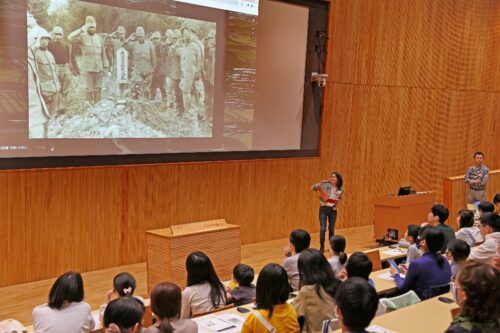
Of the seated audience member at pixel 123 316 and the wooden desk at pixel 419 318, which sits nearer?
the seated audience member at pixel 123 316

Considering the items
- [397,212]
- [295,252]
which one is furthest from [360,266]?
[397,212]

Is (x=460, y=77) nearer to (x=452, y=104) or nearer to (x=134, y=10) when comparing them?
(x=452, y=104)

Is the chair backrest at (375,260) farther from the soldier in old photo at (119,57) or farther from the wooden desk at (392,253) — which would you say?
the soldier in old photo at (119,57)

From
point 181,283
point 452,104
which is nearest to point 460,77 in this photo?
point 452,104

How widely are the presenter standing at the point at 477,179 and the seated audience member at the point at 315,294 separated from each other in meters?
6.96

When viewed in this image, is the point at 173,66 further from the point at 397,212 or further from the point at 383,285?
the point at 383,285

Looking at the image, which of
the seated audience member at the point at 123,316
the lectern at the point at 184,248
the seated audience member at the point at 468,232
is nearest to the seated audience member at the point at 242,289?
the seated audience member at the point at 123,316

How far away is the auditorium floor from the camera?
578 cm

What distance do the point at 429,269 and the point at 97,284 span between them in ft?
12.8

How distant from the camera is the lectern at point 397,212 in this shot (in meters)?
8.57

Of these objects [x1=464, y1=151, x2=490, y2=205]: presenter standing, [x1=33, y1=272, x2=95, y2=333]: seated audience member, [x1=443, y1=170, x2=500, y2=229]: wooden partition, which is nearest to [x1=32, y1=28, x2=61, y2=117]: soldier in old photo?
[x1=33, y1=272, x2=95, y2=333]: seated audience member

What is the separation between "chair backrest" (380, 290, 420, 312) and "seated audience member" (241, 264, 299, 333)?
0.97 m

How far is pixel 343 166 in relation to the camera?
10.1 meters

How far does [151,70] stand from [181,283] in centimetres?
282
